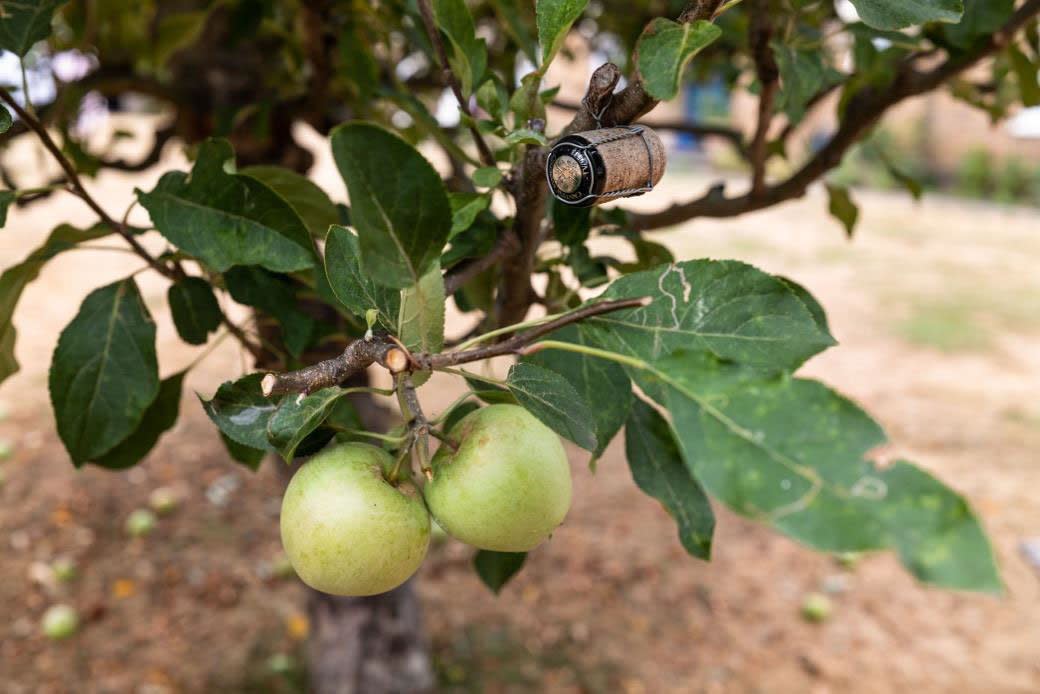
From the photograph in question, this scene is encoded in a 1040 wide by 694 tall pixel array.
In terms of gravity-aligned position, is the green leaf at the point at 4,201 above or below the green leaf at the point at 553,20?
below

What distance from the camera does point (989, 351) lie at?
599 cm

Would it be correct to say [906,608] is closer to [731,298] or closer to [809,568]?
[809,568]

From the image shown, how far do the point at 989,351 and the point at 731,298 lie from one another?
617cm

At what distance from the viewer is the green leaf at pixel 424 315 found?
0.70 metres

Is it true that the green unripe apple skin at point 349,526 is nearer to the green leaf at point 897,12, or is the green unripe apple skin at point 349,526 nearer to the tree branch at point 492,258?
the tree branch at point 492,258

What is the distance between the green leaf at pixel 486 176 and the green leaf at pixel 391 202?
0.21 meters

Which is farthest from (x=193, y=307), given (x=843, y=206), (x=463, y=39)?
(x=843, y=206)

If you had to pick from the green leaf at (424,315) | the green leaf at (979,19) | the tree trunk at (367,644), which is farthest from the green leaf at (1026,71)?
the tree trunk at (367,644)

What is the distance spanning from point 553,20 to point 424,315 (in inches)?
11.3

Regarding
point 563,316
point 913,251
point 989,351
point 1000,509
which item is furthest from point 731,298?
point 913,251

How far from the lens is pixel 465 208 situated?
818mm

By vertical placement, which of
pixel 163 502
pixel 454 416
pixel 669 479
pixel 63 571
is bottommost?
pixel 163 502

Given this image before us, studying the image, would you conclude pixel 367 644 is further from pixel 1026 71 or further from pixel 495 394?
pixel 1026 71

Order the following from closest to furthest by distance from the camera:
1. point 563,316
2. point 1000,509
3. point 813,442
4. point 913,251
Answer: point 813,442
point 563,316
point 1000,509
point 913,251
